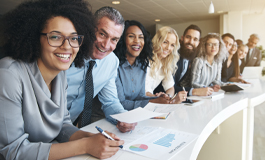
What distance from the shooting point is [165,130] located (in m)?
1.20

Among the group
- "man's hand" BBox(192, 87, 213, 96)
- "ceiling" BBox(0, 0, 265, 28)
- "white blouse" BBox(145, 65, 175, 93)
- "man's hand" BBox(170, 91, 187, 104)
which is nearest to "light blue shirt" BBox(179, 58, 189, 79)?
"white blouse" BBox(145, 65, 175, 93)

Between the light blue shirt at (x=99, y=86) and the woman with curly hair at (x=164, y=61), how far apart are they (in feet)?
2.58

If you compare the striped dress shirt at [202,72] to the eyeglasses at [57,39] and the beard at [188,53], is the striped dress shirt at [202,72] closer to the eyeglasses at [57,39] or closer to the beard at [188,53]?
the beard at [188,53]

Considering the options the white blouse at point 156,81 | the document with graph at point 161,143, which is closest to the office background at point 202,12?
the white blouse at point 156,81

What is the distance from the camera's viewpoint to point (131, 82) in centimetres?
209

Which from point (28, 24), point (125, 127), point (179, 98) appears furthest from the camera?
point (179, 98)

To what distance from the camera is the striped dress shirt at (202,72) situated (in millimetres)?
3107

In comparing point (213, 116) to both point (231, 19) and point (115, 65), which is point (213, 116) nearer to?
point (115, 65)

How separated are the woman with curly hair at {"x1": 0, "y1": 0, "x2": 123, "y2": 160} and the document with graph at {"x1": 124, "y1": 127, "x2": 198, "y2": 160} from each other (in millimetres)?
124

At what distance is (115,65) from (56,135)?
857mm

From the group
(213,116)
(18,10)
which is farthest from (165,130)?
(18,10)

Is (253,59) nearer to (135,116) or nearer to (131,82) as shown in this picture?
(131,82)

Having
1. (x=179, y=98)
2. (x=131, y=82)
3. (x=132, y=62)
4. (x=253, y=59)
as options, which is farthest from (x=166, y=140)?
(x=253, y=59)

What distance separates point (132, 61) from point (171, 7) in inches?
247
